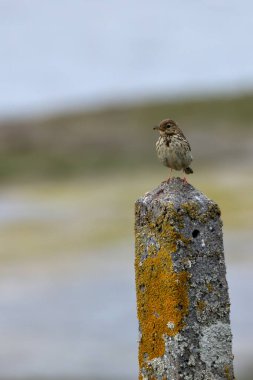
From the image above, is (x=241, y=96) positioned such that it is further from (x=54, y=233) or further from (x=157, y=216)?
(x=157, y=216)

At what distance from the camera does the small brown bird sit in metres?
7.65

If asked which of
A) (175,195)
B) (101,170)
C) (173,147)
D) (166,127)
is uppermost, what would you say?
(101,170)

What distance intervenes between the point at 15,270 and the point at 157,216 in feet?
84.6

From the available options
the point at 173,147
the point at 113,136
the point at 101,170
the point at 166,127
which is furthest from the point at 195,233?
the point at 113,136

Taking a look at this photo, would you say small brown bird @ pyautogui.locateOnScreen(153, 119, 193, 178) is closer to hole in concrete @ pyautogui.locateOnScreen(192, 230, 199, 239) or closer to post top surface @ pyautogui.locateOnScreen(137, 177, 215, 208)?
post top surface @ pyautogui.locateOnScreen(137, 177, 215, 208)

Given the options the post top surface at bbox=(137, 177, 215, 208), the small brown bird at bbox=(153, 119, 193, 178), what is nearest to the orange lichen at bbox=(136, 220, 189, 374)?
the post top surface at bbox=(137, 177, 215, 208)

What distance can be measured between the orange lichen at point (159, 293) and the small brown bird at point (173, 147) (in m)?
2.03

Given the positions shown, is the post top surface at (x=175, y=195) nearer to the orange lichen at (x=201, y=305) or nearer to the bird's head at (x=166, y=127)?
the orange lichen at (x=201, y=305)

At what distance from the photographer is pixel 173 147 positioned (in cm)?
766

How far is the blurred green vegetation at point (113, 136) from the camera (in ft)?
181

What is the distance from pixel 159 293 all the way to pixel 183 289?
115 mm

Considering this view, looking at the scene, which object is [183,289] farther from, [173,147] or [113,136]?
[113,136]

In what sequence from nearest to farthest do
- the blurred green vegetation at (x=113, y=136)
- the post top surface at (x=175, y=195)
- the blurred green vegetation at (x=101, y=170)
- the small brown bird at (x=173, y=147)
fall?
the post top surface at (x=175, y=195) < the small brown bird at (x=173, y=147) < the blurred green vegetation at (x=101, y=170) < the blurred green vegetation at (x=113, y=136)

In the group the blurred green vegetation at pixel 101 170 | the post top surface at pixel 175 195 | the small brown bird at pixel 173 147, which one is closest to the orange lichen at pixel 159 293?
the post top surface at pixel 175 195
